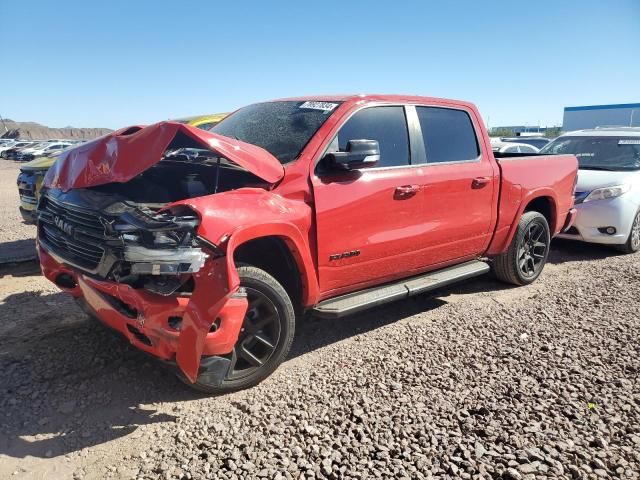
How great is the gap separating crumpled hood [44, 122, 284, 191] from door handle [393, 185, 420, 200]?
103 cm

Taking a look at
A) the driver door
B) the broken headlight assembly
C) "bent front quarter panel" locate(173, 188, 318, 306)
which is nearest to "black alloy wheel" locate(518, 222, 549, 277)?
the driver door

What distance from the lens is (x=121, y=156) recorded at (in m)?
3.13

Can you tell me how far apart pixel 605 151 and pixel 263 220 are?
694cm

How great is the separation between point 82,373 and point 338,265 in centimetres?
196

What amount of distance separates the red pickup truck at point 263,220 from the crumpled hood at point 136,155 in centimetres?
1

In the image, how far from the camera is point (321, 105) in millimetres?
4008

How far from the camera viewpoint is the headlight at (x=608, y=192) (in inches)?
265

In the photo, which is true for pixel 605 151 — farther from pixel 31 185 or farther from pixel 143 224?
pixel 31 185

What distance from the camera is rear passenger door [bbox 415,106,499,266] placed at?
14.0 feet

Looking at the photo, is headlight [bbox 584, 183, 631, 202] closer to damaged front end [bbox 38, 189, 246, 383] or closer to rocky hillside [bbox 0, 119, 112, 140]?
damaged front end [bbox 38, 189, 246, 383]

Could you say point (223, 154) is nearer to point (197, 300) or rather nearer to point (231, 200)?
point (231, 200)

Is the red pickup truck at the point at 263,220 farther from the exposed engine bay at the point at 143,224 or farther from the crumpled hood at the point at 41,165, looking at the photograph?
the crumpled hood at the point at 41,165

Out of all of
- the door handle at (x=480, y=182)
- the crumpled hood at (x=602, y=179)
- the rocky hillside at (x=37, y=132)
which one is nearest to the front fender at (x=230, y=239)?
the door handle at (x=480, y=182)

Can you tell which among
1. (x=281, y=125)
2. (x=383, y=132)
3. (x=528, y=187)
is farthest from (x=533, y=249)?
(x=281, y=125)
